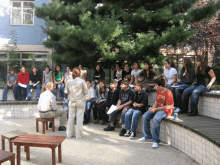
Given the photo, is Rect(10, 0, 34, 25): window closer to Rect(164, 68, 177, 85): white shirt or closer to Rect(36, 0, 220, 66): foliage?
Rect(36, 0, 220, 66): foliage

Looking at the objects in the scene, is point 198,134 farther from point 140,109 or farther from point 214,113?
point 140,109

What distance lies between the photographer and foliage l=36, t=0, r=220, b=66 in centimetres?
780

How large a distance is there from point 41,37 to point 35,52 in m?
1.01

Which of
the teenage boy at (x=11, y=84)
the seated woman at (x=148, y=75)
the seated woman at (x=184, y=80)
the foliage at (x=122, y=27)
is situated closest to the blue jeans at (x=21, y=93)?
the teenage boy at (x=11, y=84)

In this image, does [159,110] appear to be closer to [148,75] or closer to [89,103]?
[148,75]

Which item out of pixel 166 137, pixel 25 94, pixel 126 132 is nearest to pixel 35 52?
pixel 25 94

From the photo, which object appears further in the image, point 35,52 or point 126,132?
point 35,52

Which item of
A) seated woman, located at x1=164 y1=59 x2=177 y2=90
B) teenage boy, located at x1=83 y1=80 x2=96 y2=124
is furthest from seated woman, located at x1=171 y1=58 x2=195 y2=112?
teenage boy, located at x1=83 y1=80 x2=96 y2=124

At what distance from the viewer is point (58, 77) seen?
969 cm

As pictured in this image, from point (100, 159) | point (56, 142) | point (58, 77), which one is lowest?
point (100, 159)

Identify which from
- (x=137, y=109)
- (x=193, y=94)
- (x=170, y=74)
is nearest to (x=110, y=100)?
(x=137, y=109)

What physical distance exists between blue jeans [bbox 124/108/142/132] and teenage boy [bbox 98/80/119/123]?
2.96 ft

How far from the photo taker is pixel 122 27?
27.5 feet

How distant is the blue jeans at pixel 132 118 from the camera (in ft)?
20.5
